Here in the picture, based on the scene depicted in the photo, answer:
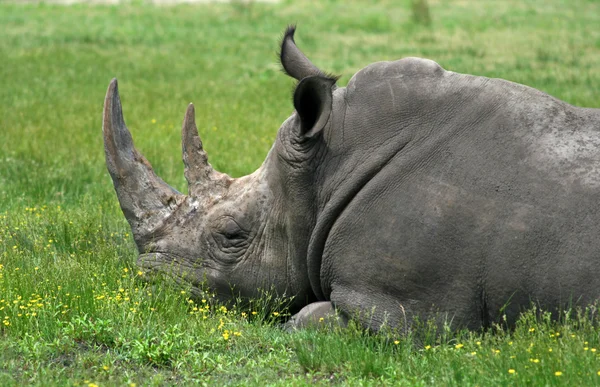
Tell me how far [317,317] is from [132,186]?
5.27 feet

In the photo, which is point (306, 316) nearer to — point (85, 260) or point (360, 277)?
point (360, 277)

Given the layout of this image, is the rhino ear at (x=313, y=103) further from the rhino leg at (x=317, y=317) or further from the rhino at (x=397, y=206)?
the rhino leg at (x=317, y=317)

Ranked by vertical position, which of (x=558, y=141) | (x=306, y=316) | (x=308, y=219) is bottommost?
(x=306, y=316)

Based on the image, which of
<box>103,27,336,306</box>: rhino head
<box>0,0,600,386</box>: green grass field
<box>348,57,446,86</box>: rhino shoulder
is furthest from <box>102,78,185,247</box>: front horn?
<box>348,57,446,86</box>: rhino shoulder

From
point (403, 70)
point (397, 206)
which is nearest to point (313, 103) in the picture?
point (403, 70)

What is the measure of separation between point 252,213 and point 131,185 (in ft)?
2.91

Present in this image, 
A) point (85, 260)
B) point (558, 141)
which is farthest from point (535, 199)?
point (85, 260)

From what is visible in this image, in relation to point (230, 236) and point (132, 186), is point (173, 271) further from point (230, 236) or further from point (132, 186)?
point (132, 186)

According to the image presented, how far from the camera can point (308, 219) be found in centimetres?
622

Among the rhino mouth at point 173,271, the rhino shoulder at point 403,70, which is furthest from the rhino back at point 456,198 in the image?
the rhino mouth at point 173,271

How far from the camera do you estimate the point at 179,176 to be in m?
10.5

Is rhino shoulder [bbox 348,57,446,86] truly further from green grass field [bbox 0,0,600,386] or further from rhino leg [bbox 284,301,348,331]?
green grass field [bbox 0,0,600,386]

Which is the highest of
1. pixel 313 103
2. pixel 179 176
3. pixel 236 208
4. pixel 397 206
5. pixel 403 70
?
pixel 403 70

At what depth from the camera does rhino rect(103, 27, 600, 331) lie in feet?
18.1
